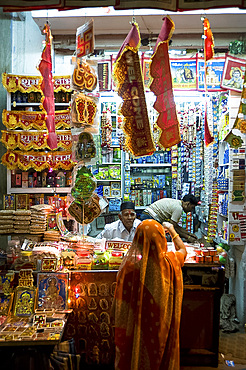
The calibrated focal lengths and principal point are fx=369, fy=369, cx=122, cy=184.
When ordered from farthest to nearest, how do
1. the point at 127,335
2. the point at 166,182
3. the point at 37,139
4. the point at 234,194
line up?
1. the point at 166,182
2. the point at 37,139
3. the point at 234,194
4. the point at 127,335

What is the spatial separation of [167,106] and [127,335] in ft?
7.19

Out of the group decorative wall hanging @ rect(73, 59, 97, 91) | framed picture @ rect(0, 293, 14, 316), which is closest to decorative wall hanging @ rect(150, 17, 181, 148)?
decorative wall hanging @ rect(73, 59, 97, 91)

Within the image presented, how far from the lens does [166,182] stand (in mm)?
7148

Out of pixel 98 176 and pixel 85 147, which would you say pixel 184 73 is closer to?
pixel 85 147

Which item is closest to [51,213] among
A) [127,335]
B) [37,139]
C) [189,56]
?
[37,139]

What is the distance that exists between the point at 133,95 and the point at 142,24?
176 cm

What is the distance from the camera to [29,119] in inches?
206

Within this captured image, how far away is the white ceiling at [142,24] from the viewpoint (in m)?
4.68

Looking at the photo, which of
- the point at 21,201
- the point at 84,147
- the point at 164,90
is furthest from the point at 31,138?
the point at 164,90

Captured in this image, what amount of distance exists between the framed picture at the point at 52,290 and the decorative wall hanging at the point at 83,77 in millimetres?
1848

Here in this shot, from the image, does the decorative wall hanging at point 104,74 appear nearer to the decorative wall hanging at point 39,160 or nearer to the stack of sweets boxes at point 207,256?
the decorative wall hanging at point 39,160

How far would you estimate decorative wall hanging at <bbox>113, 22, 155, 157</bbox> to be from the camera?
12.0 ft

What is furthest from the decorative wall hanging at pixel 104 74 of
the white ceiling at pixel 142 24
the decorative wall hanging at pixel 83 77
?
the decorative wall hanging at pixel 83 77

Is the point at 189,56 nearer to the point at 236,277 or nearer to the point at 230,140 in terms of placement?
the point at 230,140
